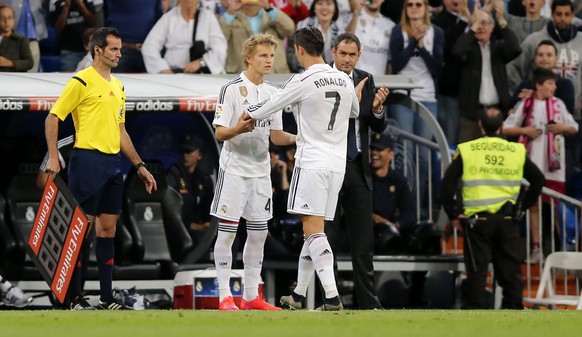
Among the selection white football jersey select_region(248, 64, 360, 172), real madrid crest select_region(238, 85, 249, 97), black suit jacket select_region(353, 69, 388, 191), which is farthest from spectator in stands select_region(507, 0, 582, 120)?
white football jersey select_region(248, 64, 360, 172)

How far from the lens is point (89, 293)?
15117 mm

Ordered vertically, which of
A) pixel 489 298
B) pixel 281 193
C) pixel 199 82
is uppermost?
pixel 199 82

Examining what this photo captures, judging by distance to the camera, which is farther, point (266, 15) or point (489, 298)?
point (266, 15)

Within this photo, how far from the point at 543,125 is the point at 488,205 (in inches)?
108

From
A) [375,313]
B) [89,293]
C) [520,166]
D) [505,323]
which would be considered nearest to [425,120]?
[520,166]

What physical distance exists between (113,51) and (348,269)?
12.7 feet

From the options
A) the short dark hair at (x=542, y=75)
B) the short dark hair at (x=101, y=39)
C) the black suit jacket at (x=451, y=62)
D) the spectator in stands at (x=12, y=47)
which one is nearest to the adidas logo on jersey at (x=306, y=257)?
the short dark hair at (x=101, y=39)

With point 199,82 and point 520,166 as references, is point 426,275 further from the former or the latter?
point 199,82

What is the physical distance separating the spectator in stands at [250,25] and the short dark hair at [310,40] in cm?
558

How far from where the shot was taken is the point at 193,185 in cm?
1652

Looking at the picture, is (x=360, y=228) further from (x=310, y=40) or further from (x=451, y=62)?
(x=451, y=62)

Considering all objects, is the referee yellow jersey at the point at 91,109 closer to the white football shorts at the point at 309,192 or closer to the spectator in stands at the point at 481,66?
the white football shorts at the point at 309,192

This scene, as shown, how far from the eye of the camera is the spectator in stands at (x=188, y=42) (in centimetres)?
1727

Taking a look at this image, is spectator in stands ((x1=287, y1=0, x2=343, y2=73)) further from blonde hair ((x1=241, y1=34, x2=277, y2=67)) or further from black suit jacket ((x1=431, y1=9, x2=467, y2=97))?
blonde hair ((x1=241, y1=34, x2=277, y2=67))
